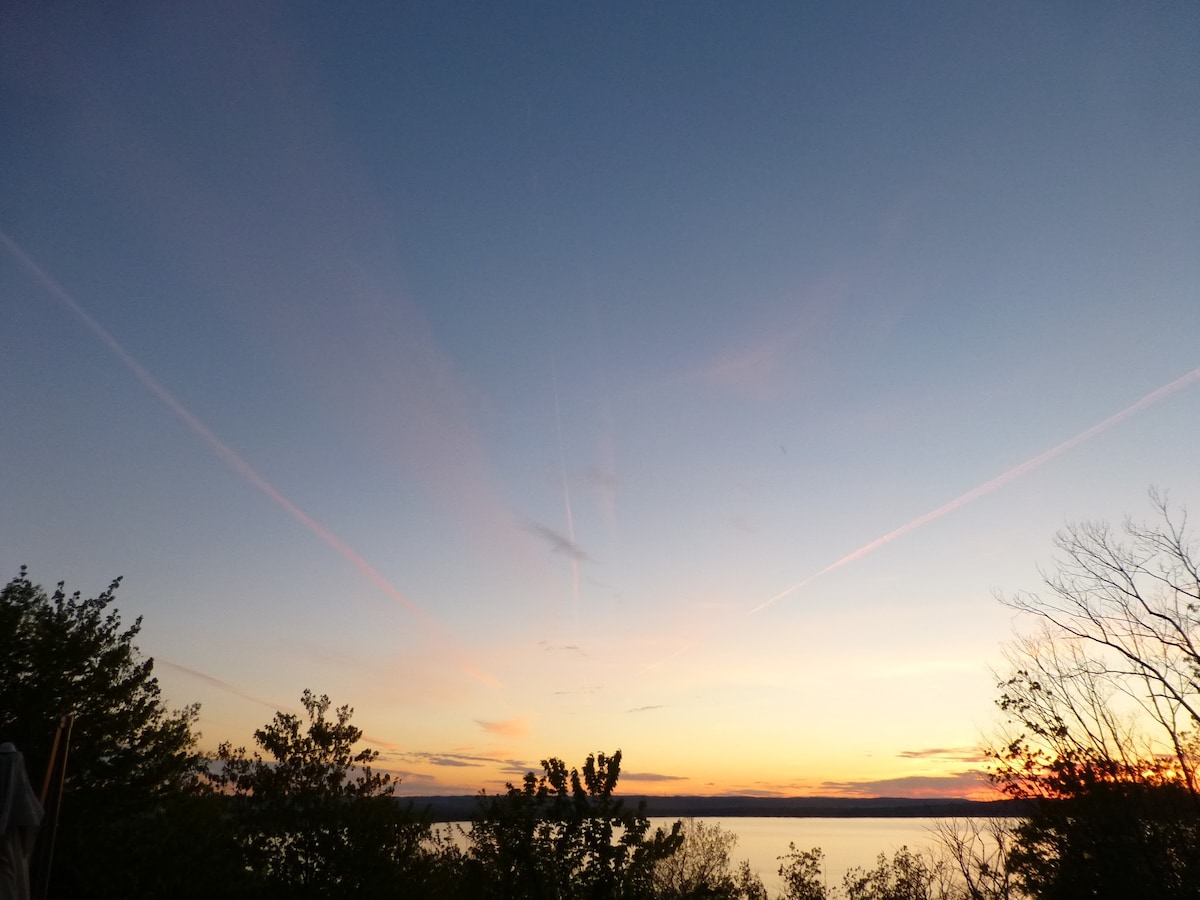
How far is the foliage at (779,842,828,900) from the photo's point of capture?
4612 centimetres

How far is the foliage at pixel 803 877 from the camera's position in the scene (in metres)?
46.1

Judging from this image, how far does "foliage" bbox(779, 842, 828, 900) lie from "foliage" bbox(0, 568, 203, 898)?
34.2 m

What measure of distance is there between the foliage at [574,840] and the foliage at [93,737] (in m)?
12.3

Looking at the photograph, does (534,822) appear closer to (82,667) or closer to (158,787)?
(158,787)

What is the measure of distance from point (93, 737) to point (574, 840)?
16.6 m

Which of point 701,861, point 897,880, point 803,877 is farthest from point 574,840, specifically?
point 701,861

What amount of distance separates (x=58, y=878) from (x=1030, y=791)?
30235 mm

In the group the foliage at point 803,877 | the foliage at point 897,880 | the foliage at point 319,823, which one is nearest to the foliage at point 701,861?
the foliage at point 897,880

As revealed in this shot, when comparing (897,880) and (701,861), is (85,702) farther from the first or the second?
(701,861)

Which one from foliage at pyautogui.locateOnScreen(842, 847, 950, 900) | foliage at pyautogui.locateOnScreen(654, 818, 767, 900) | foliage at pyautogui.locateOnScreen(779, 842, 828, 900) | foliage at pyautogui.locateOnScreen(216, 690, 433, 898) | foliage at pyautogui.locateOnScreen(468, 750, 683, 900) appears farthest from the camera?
foliage at pyautogui.locateOnScreen(654, 818, 767, 900)

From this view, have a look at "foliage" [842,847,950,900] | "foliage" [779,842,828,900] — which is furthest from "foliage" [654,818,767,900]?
"foliage" [779,842,828,900]

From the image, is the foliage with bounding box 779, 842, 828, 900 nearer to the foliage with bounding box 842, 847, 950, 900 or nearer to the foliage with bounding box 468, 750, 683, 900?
the foliage with bounding box 842, 847, 950, 900

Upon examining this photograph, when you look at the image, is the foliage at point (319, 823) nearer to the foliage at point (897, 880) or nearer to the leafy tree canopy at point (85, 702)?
the leafy tree canopy at point (85, 702)

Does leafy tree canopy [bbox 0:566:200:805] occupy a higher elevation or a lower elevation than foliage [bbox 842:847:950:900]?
higher
